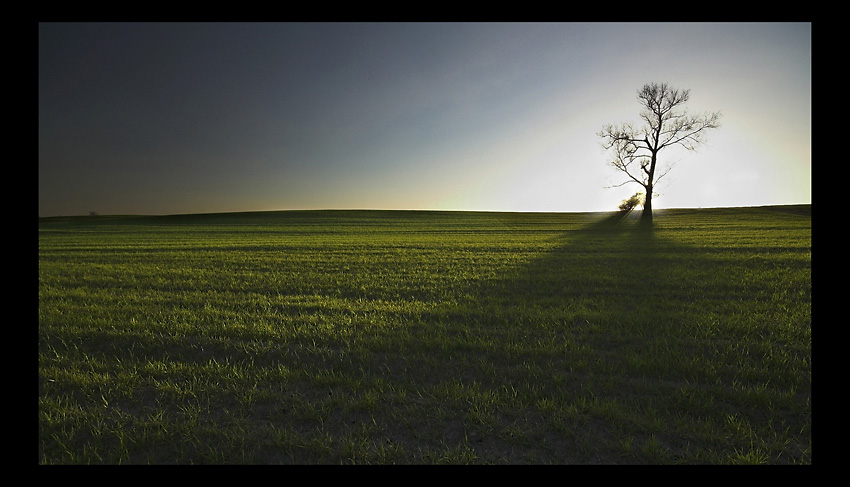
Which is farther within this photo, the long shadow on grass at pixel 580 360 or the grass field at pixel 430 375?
the long shadow on grass at pixel 580 360

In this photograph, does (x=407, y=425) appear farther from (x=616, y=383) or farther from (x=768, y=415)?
(x=768, y=415)

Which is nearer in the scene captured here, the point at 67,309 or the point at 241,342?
the point at 241,342

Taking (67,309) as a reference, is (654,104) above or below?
above

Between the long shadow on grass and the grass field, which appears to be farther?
the long shadow on grass

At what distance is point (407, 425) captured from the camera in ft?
10.7

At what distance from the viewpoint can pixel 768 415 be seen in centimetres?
332

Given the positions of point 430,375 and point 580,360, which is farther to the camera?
point 580,360

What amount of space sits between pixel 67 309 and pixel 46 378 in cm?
→ 445

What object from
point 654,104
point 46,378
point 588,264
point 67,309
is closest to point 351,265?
point 67,309
